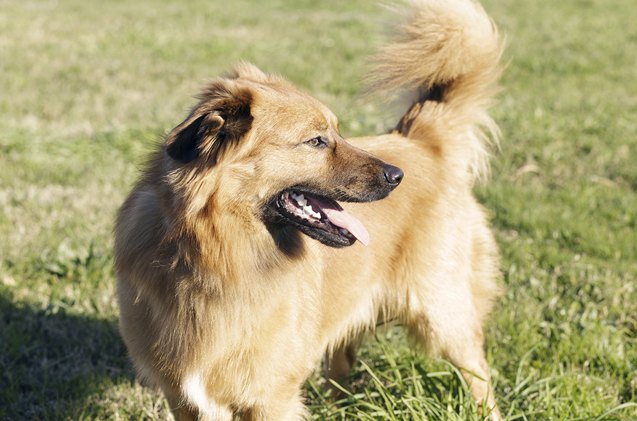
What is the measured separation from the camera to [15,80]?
10.1 meters

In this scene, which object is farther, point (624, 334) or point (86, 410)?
point (624, 334)

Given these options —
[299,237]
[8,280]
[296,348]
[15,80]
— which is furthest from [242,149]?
[15,80]

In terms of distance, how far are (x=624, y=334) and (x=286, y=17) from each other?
13.7 meters

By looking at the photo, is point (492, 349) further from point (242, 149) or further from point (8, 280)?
point (8, 280)

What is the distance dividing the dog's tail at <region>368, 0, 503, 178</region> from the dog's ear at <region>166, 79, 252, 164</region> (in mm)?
1390

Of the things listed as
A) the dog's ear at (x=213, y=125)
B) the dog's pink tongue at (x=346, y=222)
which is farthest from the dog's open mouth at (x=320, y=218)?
the dog's ear at (x=213, y=125)

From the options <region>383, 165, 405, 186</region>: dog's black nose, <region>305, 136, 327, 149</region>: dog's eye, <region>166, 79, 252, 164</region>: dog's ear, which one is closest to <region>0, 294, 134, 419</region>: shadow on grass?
<region>166, 79, 252, 164</region>: dog's ear

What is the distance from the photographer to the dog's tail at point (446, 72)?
4.23 meters

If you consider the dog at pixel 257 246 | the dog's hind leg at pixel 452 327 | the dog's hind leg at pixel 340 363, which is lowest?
the dog's hind leg at pixel 340 363

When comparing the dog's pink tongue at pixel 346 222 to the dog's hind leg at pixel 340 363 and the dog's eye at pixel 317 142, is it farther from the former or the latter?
the dog's hind leg at pixel 340 363

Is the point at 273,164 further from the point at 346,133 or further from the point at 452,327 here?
the point at 346,133

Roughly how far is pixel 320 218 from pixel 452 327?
1.25m

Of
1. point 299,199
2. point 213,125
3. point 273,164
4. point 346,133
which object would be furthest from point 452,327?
point 346,133

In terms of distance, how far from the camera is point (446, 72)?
4.32 m
